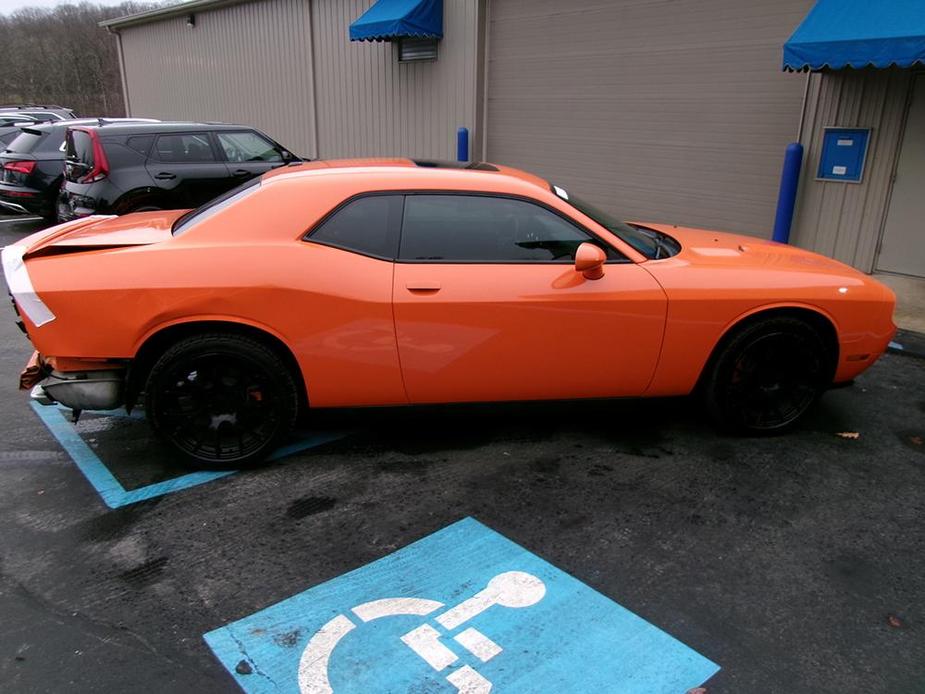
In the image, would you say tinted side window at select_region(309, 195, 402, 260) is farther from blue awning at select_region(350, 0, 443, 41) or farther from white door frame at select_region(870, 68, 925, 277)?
blue awning at select_region(350, 0, 443, 41)

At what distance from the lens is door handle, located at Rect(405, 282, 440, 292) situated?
3.59m

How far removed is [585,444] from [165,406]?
2360 mm

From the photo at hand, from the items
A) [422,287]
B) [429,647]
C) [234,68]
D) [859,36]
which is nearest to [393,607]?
[429,647]

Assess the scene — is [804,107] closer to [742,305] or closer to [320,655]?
[742,305]

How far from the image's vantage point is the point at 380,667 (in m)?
2.42

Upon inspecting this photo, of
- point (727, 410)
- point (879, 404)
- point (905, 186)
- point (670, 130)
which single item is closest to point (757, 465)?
point (727, 410)

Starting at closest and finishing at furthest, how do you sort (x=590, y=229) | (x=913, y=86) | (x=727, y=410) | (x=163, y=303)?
(x=163, y=303)
(x=590, y=229)
(x=727, y=410)
(x=913, y=86)

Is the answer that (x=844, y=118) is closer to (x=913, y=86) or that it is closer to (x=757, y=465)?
(x=913, y=86)

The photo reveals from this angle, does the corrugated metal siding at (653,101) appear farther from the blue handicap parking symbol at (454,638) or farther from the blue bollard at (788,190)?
the blue handicap parking symbol at (454,638)

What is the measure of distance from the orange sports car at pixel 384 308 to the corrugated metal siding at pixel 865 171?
4253 mm

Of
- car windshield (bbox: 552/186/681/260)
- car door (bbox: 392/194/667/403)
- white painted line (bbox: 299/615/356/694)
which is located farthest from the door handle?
white painted line (bbox: 299/615/356/694)

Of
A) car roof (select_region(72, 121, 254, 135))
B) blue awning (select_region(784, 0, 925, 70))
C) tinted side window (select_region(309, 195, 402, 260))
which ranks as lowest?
tinted side window (select_region(309, 195, 402, 260))

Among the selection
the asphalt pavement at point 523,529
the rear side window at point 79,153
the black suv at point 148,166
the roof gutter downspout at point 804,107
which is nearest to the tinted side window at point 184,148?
the black suv at point 148,166

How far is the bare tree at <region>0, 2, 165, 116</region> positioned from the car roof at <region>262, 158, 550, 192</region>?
171 feet
